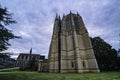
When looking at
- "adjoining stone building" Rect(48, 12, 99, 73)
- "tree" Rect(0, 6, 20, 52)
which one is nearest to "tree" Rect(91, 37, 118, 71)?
"adjoining stone building" Rect(48, 12, 99, 73)

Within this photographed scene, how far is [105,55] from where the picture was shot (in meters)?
39.7

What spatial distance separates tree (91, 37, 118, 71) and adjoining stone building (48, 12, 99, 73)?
10023 mm

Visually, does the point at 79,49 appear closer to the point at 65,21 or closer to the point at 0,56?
the point at 65,21

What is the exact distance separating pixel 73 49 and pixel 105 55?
1494cm

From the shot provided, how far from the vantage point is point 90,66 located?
31766 mm

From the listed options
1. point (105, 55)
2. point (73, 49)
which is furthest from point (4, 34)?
point (105, 55)

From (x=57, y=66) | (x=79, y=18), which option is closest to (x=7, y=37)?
(x=57, y=66)

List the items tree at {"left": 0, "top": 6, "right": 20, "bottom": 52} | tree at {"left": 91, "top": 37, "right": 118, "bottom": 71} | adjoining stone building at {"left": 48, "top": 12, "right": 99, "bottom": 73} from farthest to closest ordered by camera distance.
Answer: tree at {"left": 91, "top": 37, "right": 118, "bottom": 71} → adjoining stone building at {"left": 48, "top": 12, "right": 99, "bottom": 73} → tree at {"left": 0, "top": 6, "right": 20, "bottom": 52}

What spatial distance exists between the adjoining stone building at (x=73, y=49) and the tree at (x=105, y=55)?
32.9 ft

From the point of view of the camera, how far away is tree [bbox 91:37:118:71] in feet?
130

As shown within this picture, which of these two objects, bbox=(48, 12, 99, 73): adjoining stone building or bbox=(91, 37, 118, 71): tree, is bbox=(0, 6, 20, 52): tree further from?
bbox=(91, 37, 118, 71): tree

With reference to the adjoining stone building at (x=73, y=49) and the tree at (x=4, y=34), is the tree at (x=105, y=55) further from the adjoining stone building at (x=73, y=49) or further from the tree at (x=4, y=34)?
the tree at (x=4, y=34)

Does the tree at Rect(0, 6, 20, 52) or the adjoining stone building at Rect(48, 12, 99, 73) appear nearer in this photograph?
the tree at Rect(0, 6, 20, 52)

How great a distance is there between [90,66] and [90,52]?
4308mm
